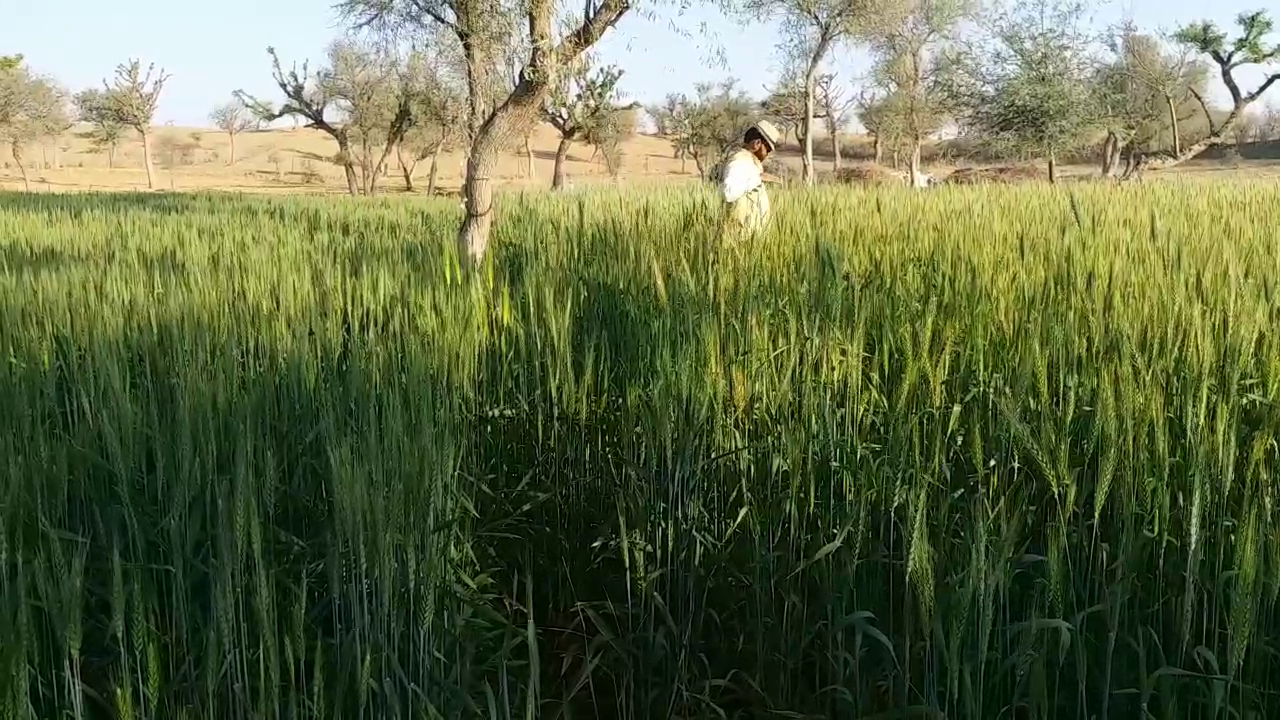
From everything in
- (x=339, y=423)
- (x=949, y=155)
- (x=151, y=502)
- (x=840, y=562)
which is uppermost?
(x=949, y=155)

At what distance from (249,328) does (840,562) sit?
1709 mm

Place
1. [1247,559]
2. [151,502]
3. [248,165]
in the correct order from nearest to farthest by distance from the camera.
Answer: [1247,559], [151,502], [248,165]

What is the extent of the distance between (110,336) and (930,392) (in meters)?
2.05

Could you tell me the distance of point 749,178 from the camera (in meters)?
4.93

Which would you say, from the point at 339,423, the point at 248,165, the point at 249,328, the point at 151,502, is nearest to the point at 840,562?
the point at 339,423

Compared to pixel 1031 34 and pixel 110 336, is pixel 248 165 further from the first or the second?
pixel 110 336

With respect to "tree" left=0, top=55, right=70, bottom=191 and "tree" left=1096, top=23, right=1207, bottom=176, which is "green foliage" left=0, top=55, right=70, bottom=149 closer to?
"tree" left=0, top=55, right=70, bottom=191

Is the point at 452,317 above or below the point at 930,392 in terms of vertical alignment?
above

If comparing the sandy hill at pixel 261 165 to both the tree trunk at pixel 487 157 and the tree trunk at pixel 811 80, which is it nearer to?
the tree trunk at pixel 811 80

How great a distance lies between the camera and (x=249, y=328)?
260cm

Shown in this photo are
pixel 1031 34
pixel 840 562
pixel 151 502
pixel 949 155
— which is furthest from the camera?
pixel 949 155

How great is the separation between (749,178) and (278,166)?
184 feet

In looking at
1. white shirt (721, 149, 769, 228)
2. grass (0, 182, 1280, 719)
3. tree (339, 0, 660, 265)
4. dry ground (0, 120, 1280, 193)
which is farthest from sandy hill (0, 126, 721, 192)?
grass (0, 182, 1280, 719)

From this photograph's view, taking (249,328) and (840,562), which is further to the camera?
(249,328)
